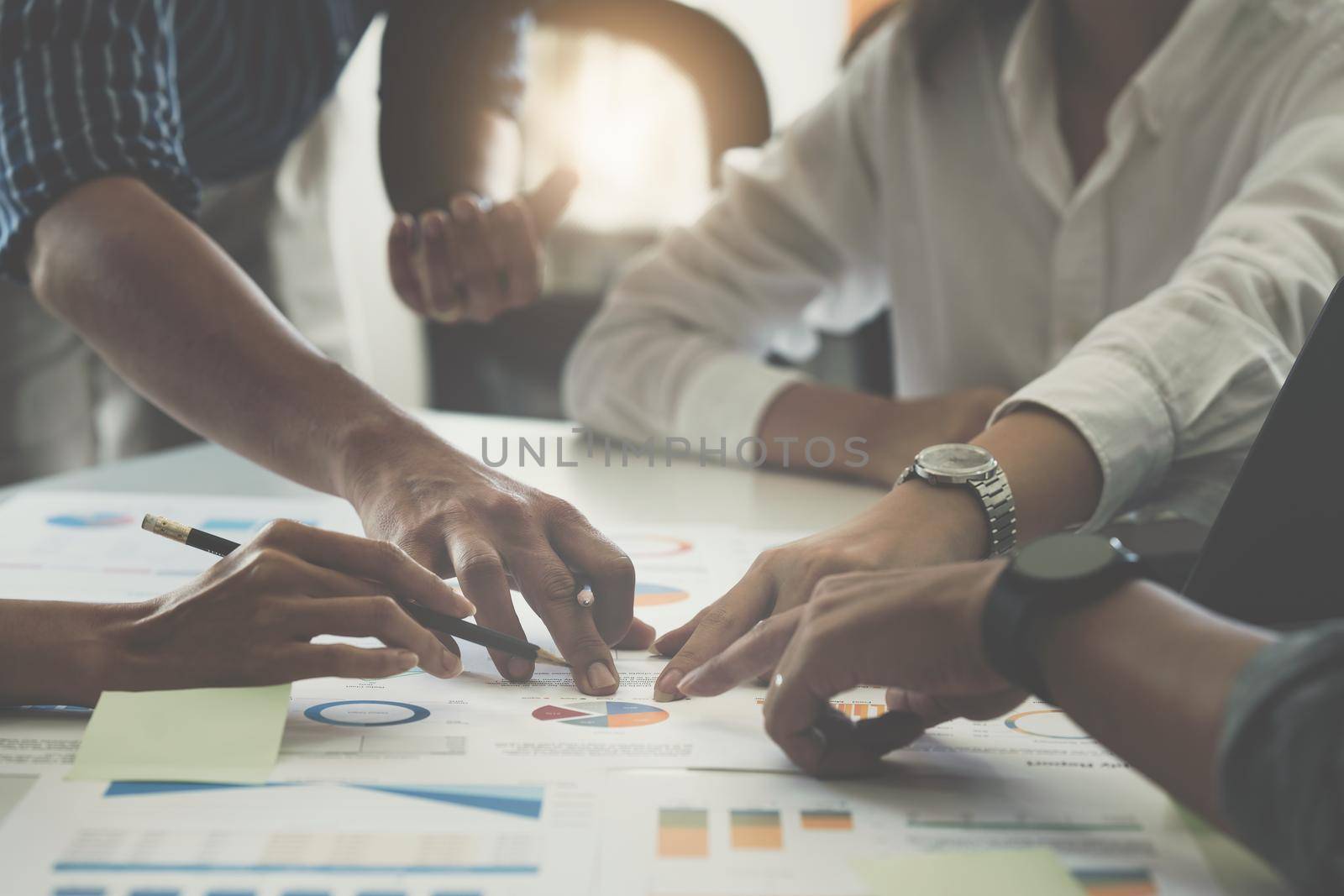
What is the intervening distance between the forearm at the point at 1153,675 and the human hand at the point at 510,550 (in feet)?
0.69

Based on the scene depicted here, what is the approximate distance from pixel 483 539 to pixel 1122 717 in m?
0.31

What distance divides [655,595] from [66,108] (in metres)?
0.49

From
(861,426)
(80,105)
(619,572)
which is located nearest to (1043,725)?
(619,572)

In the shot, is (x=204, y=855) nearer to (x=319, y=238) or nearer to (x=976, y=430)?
(x=976, y=430)

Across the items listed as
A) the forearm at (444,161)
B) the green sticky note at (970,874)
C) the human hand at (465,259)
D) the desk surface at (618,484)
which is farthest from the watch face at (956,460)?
the forearm at (444,161)

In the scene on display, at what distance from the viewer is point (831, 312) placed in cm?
115

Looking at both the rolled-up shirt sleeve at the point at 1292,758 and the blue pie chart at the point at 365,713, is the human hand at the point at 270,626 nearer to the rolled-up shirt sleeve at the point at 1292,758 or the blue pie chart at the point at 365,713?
the blue pie chart at the point at 365,713

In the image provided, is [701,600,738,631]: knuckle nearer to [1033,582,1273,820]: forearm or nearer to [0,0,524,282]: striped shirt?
[1033,582,1273,820]: forearm

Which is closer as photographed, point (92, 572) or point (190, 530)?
point (190, 530)

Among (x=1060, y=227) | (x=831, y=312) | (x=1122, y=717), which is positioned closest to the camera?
(x=1122, y=717)

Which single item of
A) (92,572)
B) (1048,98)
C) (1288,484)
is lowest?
(92,572)

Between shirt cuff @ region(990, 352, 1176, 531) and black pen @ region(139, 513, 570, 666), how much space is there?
32 cm

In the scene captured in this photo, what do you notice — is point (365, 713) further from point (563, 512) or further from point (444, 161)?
point (444, 161)

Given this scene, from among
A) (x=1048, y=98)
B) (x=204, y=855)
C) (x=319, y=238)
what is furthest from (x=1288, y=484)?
(x=319, y=238)
